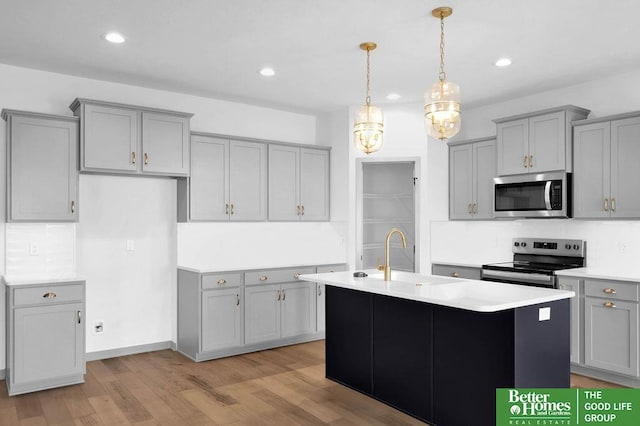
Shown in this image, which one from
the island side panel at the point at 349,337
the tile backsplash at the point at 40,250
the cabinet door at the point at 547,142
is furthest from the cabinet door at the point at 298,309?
the cabinet door at the point at 547,142

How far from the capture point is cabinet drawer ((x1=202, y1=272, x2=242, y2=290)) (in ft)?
15.8

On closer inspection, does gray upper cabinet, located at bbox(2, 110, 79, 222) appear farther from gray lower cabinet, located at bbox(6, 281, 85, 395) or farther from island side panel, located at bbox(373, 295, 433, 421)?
island side panel, located at bbox(373, 295, 433, 421)

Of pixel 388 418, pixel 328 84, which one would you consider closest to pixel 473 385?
pixel 388 418

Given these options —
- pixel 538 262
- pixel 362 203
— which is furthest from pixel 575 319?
pixel 362 203

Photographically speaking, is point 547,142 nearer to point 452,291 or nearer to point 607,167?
point 607,167

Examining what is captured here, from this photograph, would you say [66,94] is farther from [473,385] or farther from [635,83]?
[635,83]

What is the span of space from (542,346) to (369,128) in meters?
1.82

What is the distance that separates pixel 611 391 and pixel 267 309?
3.17 meters

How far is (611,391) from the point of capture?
3.88 metres

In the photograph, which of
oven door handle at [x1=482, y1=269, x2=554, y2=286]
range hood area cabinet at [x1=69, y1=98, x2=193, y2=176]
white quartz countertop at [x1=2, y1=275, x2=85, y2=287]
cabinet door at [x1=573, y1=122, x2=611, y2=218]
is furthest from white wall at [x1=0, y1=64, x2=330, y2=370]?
cabinet door at [x1=573, y1=122, x2=611, y2=218]

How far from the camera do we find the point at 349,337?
3912mm

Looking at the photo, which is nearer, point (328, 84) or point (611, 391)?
point (611, 391)

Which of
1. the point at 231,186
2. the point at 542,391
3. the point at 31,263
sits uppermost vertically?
the point at 231,186

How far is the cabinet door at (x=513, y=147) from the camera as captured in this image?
507cm
